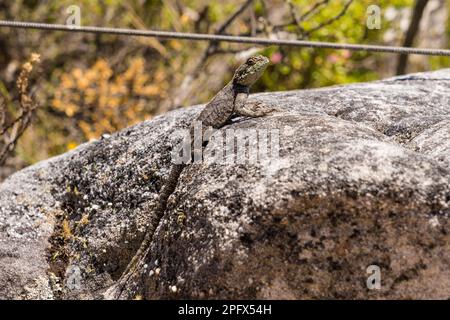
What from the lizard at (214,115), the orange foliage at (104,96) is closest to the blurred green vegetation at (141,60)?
the orange foliage at (104,96)

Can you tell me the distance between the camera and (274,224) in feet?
9.07

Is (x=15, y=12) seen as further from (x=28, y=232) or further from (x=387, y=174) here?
(x=387, y=174)

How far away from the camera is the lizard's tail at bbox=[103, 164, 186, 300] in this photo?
3164mm

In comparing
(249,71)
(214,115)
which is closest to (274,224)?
(214,115)

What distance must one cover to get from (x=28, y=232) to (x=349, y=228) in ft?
6.01

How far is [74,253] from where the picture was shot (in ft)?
11.9

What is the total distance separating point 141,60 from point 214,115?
5.67 meters

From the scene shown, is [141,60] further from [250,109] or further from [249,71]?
[250,109]

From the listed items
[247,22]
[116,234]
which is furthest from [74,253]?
[247,22]

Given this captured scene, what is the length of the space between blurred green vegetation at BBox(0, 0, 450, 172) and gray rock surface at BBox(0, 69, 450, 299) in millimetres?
4074

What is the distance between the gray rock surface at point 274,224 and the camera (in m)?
2.72

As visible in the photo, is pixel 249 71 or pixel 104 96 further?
pixel 104 96

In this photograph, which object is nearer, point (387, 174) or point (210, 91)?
point (387, 174)

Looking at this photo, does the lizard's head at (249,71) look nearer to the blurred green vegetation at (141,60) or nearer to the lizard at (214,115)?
the lizard at (214,115)
